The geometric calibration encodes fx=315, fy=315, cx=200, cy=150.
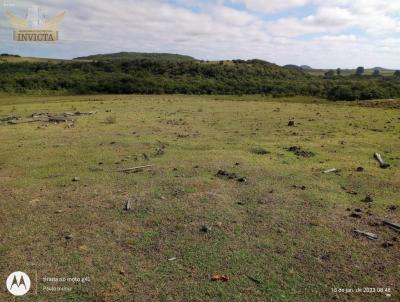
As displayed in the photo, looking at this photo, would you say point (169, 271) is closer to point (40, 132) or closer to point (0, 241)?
point (0, 241)

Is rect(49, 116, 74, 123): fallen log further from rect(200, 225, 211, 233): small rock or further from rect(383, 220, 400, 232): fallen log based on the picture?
rect(383, 220, 400, 232): fallen log

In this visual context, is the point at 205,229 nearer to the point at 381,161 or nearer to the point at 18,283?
the point at 18,283

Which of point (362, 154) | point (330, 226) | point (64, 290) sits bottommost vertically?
point (64, 290)

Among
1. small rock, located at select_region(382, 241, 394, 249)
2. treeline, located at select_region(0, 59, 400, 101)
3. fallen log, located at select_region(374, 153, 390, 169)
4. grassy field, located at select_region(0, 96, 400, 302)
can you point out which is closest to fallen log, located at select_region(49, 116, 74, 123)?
grassy field, located at select_region(0, 96, 400, 302)

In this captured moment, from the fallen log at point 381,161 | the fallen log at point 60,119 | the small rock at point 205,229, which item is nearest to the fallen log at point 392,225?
the small rock at point 205,229

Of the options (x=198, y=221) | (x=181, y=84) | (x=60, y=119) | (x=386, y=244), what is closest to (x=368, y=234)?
(x=386, y=244)

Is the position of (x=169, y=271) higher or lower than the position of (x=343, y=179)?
lower

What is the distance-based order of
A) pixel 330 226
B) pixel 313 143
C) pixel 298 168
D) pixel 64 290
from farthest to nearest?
1. pixel 313 143
2. pixel 298 168
3. pixel 330 226
4. pixel 64 290

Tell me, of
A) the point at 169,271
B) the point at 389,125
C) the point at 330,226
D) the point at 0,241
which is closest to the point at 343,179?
the point at 330,226

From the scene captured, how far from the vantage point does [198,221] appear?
5.93 meters

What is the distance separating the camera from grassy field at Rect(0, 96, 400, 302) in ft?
14.2

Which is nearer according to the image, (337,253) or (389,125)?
(337,253)

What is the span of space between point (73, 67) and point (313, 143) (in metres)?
63.3

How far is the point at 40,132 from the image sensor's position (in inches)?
574
